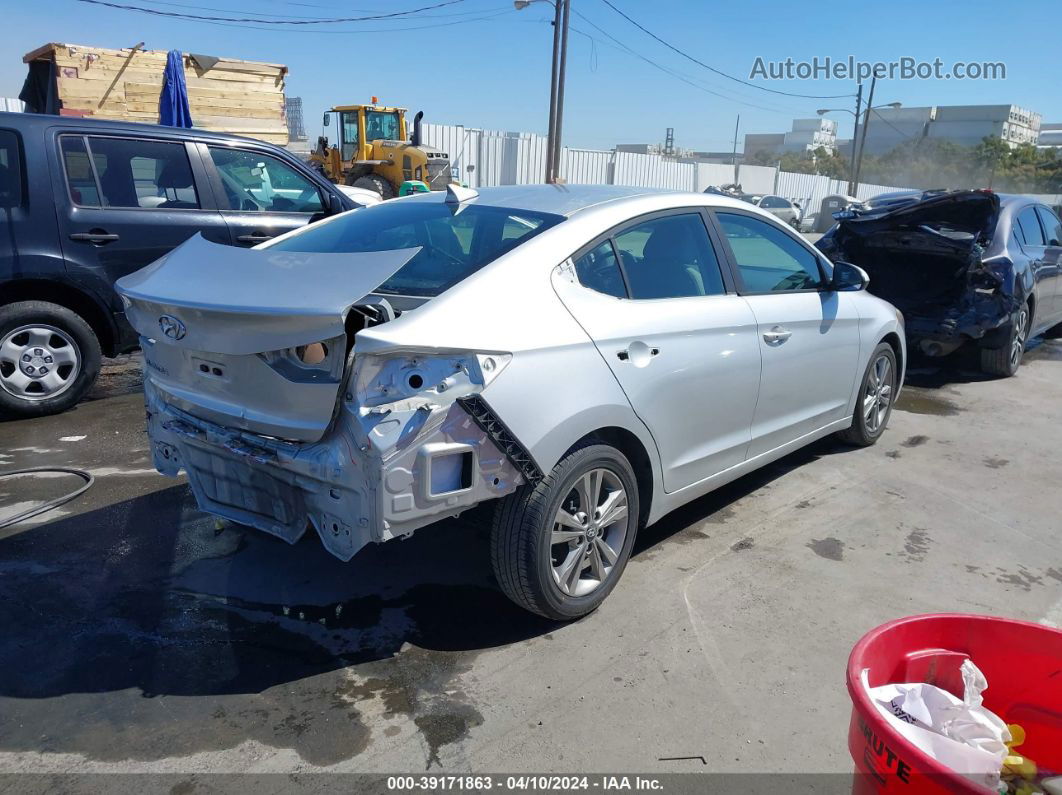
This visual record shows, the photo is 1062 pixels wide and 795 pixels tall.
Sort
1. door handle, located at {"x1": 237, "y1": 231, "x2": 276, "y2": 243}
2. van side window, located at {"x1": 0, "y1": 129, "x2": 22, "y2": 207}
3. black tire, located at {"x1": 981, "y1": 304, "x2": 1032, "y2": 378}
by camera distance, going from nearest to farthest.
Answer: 1. van side window, located at {"x1": 0, "y1": 129, "x2": 22, "y2": 207}
2. door handle, located at {"x1": 237, "y1": 231, "x2": 276, "y2": 243}
3. black tire, located at {"x1": 981, "y1": 304, "x2": 1032, "y2": 378}

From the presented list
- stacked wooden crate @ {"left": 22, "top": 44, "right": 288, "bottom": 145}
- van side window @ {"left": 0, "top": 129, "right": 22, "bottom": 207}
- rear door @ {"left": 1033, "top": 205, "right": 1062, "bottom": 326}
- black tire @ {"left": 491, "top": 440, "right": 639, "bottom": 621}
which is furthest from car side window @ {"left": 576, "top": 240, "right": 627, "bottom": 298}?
stacked wooden crate @ {"left": 22, "top": 44, "right": 288, "bottom": 145}

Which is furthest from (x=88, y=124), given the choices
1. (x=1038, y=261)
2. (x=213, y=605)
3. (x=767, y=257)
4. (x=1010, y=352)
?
(x=1038, y=261)

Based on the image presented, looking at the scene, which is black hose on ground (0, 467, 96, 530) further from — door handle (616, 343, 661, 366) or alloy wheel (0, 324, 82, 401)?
door handle (616, 343, 661, 366)

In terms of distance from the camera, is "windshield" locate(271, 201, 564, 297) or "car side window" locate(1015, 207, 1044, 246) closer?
"windshield" locate(271, 201, 564, 297)

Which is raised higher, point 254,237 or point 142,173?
point 142,173

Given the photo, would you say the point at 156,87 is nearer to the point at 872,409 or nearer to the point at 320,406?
the point at 872,409

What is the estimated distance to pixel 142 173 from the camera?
582 cm

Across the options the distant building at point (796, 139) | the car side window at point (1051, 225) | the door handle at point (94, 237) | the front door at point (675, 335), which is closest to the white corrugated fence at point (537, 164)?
the car side window at point (1051, 225)

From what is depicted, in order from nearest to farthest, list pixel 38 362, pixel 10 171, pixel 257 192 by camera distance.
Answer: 1. pixel 10 171
2. pixel 38 362
3. pixel 257 192

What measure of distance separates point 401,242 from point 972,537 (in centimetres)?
331

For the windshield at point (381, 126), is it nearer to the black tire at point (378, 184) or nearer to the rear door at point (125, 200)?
the black tire at point (378, 184)

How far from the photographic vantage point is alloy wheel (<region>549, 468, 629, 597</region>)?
3119 millimetres

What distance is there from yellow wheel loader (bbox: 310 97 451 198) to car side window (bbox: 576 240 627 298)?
1820 centimetres

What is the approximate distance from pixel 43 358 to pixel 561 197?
3.87m
